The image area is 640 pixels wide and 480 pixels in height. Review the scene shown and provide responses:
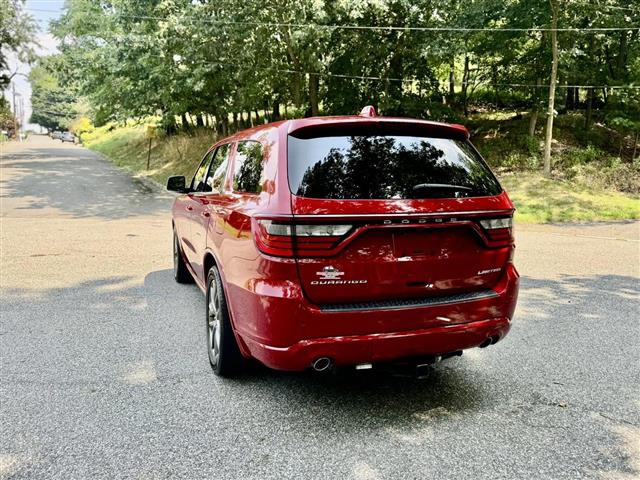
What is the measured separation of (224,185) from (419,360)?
1.96 meters

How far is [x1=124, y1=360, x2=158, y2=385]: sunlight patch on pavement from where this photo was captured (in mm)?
3517

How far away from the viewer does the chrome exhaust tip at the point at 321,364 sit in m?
2.79

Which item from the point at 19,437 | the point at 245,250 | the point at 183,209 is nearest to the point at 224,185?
the point at 245,250

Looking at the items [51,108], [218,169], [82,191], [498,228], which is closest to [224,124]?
[82,191]

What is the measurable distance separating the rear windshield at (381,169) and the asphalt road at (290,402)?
134cm

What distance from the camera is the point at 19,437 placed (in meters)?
2.79

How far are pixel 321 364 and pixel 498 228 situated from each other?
1.39 metres

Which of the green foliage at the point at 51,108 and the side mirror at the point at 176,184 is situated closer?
the side mirror at the point at 176,184

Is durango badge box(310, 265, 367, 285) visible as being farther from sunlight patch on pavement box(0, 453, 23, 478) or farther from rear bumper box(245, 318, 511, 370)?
sunlight patch on pavement box(0, 453, 23, 478)

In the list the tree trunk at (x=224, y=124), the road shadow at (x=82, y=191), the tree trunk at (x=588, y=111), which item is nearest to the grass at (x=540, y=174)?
the tree trunk at (x=588, y=111)

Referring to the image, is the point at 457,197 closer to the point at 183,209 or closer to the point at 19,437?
the point at 19,437

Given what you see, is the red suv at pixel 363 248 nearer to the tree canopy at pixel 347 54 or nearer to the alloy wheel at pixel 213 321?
the alloy wheel at pixel 213 321

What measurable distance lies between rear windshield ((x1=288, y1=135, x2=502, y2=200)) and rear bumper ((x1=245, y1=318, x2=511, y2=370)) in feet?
2.58

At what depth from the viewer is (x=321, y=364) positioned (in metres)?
2.81
